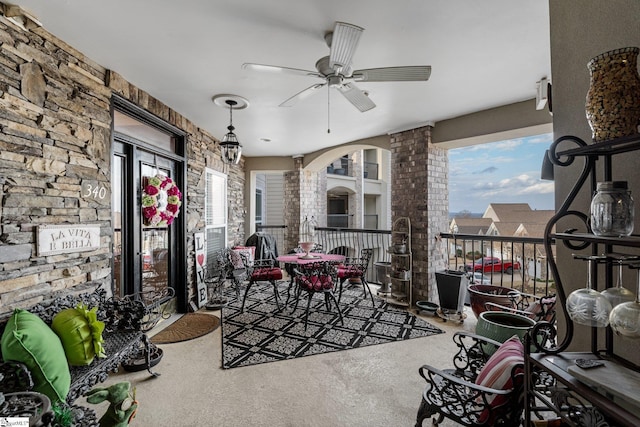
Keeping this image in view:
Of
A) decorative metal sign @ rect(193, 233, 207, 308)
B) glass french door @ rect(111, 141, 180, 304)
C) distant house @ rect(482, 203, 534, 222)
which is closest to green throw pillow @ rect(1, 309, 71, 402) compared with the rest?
glass french door @ rect(111, 141, 180, 304)

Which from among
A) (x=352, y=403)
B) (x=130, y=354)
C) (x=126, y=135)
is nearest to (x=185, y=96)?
(x=126, y=135)

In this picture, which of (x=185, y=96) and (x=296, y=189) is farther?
(x=296, y=189)

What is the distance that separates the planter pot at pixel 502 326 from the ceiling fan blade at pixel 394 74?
1.68m

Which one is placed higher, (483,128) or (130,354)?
(483,128)

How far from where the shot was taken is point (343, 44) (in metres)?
1.80

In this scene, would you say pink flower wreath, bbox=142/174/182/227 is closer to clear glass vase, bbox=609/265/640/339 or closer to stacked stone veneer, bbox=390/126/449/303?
stacked stone veneer, bbox=390/126/449/303

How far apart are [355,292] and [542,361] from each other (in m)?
4.05

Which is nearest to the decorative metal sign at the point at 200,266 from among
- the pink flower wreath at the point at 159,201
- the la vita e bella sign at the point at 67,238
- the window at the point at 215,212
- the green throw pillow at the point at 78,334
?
the window at the point at 215,212

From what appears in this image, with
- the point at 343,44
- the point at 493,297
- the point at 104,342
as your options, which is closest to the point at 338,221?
the point at 493,297

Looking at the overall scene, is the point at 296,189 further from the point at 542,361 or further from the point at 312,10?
the point at 542,361

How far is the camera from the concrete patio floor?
194cm

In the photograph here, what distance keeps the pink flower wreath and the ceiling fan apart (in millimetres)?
2013

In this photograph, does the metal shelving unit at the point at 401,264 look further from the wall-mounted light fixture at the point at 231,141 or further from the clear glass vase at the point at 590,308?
the clear glass vase at the point at 590,308

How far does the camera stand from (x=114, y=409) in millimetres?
1549
